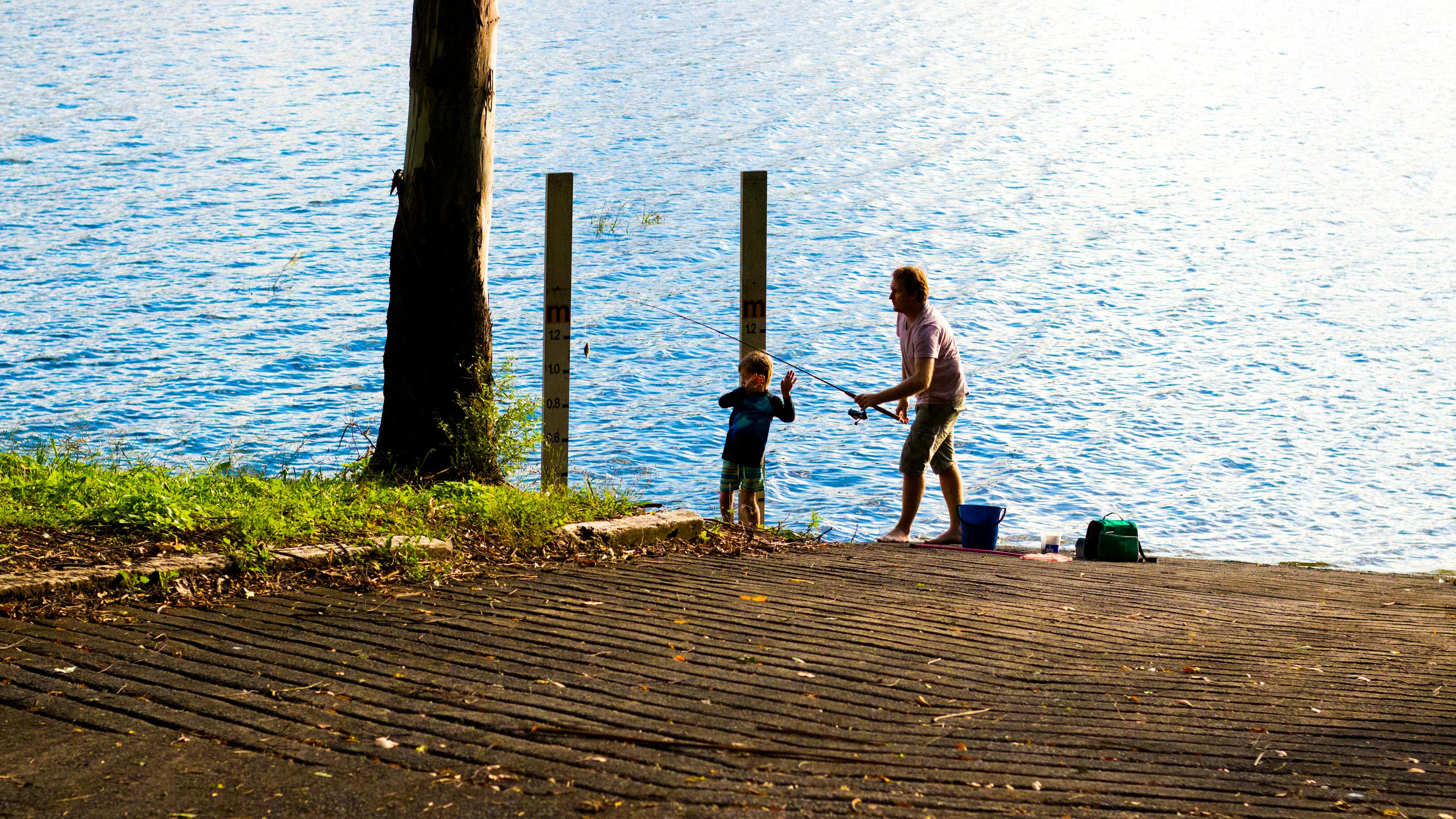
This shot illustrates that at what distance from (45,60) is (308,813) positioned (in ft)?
147

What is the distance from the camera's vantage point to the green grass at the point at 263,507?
6426 millimetres

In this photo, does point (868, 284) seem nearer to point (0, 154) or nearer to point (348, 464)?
point (348, 464)

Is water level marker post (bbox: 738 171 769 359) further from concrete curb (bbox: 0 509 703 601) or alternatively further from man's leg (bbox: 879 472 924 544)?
concrete curb (bbox: 0 509 703 601)

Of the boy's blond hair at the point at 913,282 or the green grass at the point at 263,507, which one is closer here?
the green grass at the point at 263,507

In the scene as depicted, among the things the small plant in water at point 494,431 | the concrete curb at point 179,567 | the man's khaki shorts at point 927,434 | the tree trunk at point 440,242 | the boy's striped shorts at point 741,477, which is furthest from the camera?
the man's khaki shorts at point 927,434

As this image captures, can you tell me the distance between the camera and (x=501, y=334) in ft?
70.2

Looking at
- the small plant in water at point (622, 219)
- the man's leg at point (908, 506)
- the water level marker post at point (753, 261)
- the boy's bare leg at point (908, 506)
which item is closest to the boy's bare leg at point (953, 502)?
the boy's bare leg at point (908, 506)

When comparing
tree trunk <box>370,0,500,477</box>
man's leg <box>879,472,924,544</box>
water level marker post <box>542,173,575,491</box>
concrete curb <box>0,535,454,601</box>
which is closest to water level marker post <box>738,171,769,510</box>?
man's leg <box>879,472,924,544</box>

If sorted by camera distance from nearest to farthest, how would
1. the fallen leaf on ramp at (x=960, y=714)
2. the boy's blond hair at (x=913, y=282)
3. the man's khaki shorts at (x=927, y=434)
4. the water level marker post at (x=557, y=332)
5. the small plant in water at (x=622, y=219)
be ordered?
the fallen leaf on ramp at (x=960, y=714)
the boy's blond hair at (x=913, y=282)
the man's khaki shorts at (x=927, y=434)
the water level marker post at (x=557, y=332)
the small plant in water at (x=622, y=219)

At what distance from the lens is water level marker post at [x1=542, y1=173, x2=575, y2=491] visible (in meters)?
10.3

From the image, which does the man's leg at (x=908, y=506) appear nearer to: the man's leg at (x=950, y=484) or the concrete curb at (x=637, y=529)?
the man's leg at (x=950, y=484)

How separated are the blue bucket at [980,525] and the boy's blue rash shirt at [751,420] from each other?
5.37 ft

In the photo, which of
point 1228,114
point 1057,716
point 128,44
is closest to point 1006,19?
point 1228,114

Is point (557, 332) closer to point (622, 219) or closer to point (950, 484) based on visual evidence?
point (950, 484)
